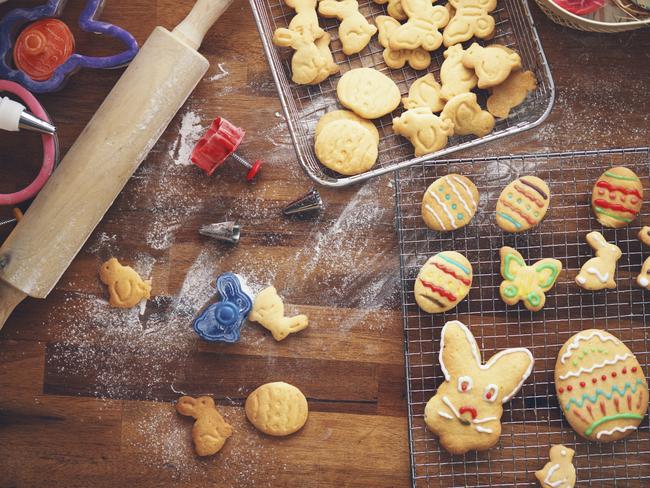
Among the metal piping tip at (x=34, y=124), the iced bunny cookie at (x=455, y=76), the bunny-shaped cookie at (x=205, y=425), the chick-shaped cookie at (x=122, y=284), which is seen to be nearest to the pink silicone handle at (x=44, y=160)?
the metal piping tip at (x=34, y=124)

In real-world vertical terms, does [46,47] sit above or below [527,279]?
above

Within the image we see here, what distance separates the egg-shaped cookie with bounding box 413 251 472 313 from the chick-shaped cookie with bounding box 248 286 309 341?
288 mm

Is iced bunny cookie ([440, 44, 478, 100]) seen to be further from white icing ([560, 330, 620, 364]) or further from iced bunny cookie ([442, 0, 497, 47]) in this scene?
white icing ([560, 330, 620, 364])

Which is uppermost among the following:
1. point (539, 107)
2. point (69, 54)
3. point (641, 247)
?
point (69, 54)

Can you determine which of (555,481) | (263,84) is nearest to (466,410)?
(555,481)

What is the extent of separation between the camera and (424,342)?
1590mm

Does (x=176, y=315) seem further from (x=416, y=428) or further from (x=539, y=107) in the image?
(x=539, y=107)

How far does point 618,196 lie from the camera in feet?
4.97

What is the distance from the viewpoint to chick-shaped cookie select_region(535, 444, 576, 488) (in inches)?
59.4

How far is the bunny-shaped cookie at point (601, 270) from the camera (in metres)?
1.52

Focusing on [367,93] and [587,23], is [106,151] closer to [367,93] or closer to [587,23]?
[367,93]

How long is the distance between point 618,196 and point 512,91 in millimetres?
343

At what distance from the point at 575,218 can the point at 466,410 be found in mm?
530

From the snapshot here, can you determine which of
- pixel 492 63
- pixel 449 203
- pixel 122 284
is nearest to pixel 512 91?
pixel 492 63
